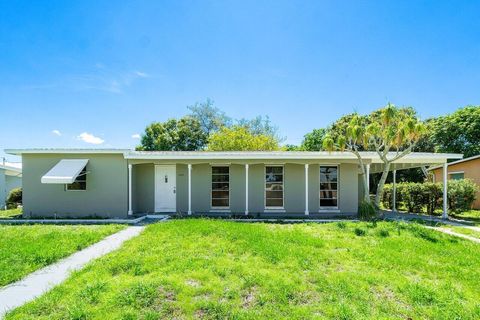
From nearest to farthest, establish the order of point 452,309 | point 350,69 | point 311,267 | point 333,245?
point 452,309, point 311,267, point 333,245, point 350,69

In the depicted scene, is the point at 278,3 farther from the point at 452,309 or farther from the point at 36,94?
the point at 36,94

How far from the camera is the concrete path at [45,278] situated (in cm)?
420

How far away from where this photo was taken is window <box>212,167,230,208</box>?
14.1 meters

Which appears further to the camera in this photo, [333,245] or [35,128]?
[35,128]

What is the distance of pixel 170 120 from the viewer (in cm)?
3969

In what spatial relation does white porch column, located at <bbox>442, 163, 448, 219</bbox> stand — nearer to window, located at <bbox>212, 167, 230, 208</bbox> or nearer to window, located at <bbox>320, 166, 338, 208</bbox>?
window, located at <bbox>320, 166, 338, 208</bbox>

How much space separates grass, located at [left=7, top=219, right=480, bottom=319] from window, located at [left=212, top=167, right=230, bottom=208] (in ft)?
21.3

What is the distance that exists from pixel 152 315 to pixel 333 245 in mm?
5070

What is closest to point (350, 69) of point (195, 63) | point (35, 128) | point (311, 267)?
point (195, 63)

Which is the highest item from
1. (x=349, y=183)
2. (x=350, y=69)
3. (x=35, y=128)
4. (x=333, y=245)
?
(x=350, y=69)

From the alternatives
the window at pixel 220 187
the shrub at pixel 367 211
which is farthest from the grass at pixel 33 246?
the shrub at pixel 367 211

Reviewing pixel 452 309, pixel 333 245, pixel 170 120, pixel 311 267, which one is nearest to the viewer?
pixel 452 309

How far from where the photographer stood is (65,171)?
1225cm

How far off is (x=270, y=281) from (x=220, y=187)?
971 centimetres
